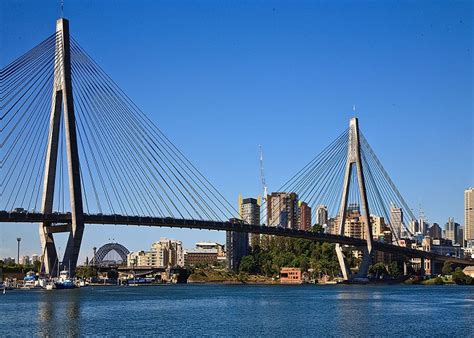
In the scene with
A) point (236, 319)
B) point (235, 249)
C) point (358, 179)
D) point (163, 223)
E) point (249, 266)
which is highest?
point (358, 179)

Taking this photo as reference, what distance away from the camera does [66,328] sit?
3556 centimetres

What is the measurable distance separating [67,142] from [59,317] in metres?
20.7

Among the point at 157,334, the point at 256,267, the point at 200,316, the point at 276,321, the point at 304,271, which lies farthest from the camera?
the point at 256,267

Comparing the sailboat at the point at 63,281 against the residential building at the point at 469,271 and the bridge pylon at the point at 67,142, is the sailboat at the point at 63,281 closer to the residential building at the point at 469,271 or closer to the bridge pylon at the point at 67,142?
the bridge pylon at the point at 67,142

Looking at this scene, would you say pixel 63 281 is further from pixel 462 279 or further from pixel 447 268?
pixel 447 268

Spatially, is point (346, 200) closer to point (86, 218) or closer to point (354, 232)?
point (86, 218)

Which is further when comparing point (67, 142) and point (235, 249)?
point (235, 249)

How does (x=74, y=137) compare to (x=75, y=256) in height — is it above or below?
above

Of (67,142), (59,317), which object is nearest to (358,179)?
(67,142)

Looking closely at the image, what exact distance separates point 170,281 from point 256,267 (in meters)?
18.5

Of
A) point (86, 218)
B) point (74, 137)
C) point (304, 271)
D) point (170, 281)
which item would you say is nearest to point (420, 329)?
point (74, 137)

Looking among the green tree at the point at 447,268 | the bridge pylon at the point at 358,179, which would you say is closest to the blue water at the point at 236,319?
the bridge pylon at the point at 358,179

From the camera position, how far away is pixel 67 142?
195 feet

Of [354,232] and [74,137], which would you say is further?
[354,232]
